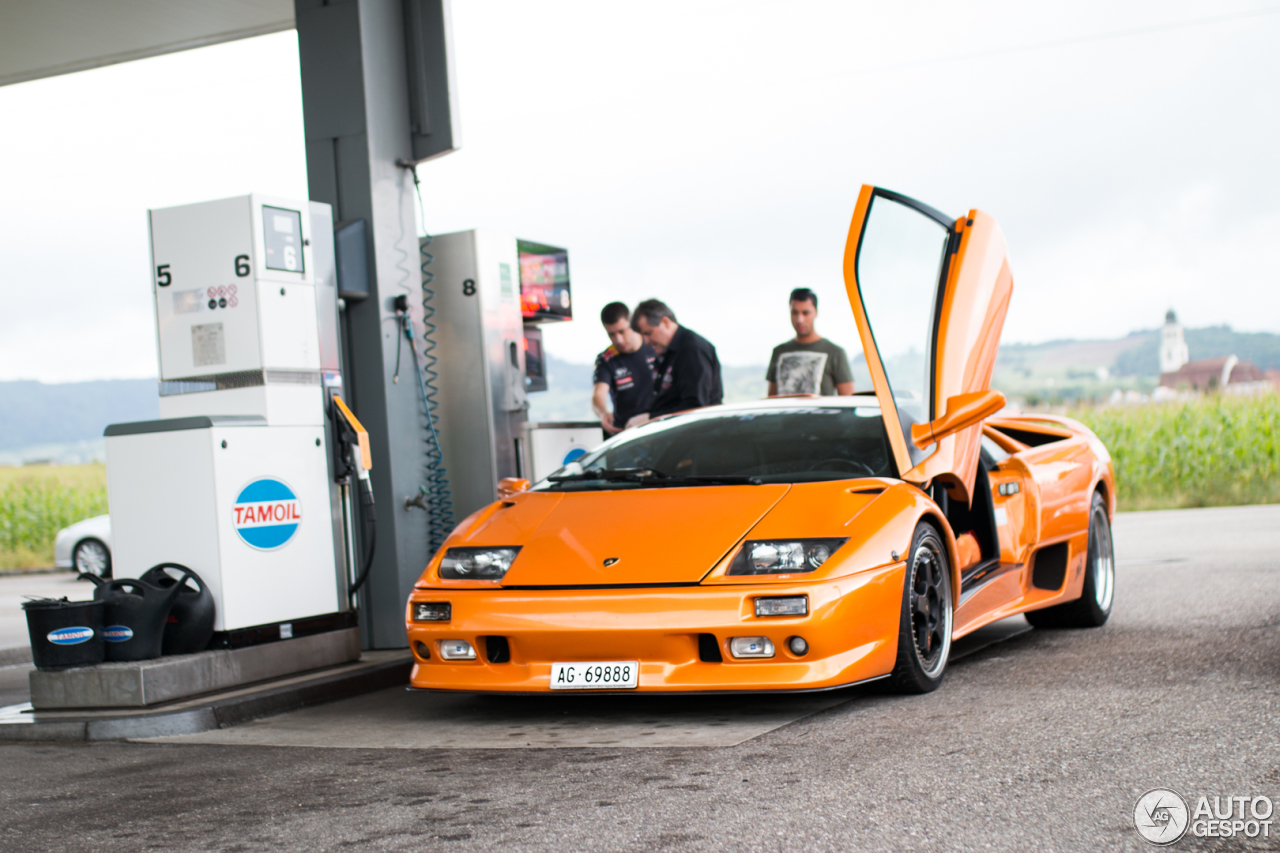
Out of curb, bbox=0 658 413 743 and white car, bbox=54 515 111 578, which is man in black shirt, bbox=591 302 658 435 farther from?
white car, bbox=54 515 111 578

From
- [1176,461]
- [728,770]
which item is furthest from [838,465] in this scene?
[1176,461]

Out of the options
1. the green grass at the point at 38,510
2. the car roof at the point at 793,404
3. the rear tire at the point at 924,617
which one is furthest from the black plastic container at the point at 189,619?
the green grass at the point at 38,510

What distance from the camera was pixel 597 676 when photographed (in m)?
4.61

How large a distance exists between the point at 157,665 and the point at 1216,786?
13.6ft

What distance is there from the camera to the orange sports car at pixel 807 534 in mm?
4543

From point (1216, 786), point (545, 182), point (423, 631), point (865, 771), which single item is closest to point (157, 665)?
point (423, 631)

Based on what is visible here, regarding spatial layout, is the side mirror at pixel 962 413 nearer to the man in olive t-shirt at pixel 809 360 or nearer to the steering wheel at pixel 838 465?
the steering wheel at pixel 838 465

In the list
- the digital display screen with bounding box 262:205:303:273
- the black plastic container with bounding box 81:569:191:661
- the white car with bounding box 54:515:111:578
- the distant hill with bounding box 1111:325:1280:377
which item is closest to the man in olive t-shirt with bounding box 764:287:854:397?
the digital display screen with bounding box 262:205:303:273

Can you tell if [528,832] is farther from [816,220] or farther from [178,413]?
[816,220]

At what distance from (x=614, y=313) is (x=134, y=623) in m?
4.37

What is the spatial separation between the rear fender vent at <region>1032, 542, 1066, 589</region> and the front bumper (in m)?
1.91

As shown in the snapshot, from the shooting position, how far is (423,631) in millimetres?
4922

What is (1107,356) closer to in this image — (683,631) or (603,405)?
(603,405)

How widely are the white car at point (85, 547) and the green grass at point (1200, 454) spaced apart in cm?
1493
